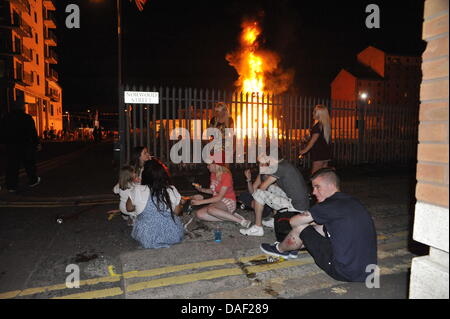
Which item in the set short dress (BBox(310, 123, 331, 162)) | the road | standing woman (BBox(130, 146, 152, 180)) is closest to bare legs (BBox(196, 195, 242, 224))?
the road

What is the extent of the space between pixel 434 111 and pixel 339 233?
1372 mm

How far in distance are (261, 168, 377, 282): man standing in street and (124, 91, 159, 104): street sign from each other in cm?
675

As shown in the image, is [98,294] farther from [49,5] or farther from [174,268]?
[49,5]

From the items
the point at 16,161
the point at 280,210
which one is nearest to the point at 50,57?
the point at 16,161

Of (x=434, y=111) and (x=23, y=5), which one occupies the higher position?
(x=23, y=5)

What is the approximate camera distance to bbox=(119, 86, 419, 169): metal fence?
1012cm

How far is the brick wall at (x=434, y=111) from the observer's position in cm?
208

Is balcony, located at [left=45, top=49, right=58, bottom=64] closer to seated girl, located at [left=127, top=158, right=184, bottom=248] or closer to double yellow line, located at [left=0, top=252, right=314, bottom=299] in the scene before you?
seated girl, located at [left=127, top=158, right=184, bottom=248]

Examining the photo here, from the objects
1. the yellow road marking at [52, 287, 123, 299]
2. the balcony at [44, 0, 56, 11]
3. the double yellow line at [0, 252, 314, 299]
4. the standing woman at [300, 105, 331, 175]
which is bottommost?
the yellow road marking at [52, 287, 123, 299]

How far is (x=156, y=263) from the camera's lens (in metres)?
3.74

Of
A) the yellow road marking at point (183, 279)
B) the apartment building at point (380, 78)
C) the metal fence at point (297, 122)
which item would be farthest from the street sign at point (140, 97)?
the apartment building at point (380, 78)

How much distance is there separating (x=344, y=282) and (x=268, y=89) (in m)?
20.8

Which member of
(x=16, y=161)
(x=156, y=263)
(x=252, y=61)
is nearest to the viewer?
(x=156, y=263)
